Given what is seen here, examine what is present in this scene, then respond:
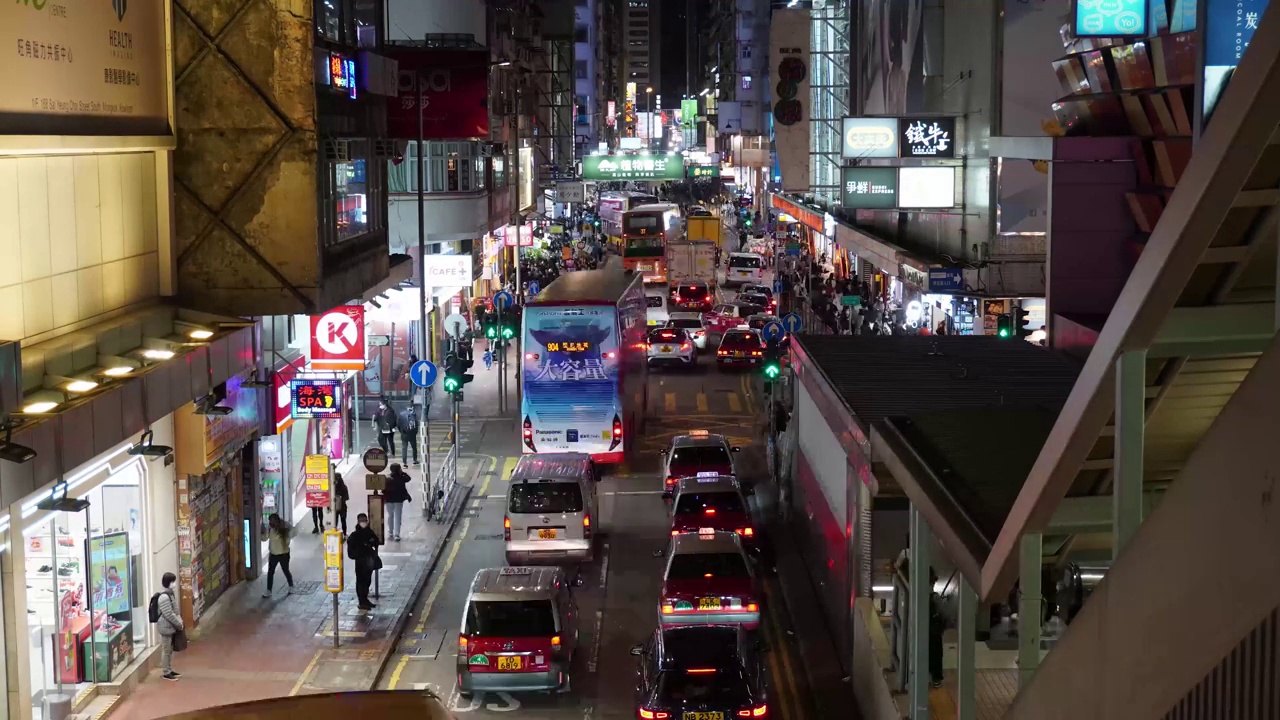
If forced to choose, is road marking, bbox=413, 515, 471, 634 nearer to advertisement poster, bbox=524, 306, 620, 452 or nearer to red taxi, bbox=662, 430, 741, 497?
advertisement poster, bbox=524, 306, 620, 452

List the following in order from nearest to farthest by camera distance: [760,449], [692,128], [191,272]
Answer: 1. [191,272]
2. [760,449]
3. [692,128]

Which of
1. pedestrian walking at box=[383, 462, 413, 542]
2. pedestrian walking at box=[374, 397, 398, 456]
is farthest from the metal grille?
pedestrian walking at box=[374, 397, 398, 456]

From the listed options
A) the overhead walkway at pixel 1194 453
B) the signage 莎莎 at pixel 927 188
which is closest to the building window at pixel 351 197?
the overhead walkway at pixel 1194 453

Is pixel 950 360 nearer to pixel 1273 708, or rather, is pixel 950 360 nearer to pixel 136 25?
pixel 136 25

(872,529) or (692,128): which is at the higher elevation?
(692,128)

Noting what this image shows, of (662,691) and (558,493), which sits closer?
(662,691)

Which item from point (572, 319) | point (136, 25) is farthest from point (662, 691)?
point (572, 319)
